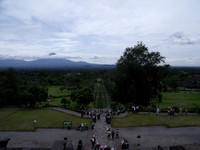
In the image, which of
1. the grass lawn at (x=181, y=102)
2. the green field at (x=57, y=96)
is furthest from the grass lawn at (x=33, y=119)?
the grass lawn at (x=181, y=102)

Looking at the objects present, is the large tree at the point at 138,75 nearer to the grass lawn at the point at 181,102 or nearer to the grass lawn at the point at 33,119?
the grass lawn at the point at 181,102

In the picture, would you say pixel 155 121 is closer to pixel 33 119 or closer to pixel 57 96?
pixel 33 119

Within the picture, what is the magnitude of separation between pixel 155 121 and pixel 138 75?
1197 centimetres

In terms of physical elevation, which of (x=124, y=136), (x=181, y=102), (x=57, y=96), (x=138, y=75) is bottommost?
(x=57, y=96)

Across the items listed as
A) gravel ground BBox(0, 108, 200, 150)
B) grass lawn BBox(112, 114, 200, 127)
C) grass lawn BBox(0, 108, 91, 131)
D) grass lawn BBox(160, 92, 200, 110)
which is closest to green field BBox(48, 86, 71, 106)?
grass lawn BBox(0, 108, 91, 131)

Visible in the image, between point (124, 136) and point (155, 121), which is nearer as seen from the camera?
point (124, 136)

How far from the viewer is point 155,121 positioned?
25906 mm

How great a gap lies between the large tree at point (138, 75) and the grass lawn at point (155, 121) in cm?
826

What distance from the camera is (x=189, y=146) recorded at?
18562 millimetres

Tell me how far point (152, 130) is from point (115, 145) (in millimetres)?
5542

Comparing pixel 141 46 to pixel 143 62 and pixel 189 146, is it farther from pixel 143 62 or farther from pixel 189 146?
pixel 189 146

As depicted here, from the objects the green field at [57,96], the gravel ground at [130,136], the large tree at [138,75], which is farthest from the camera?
the green field at [57,96]

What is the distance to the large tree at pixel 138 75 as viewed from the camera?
3659cm

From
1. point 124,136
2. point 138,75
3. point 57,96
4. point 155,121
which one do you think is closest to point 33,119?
point 124,136
